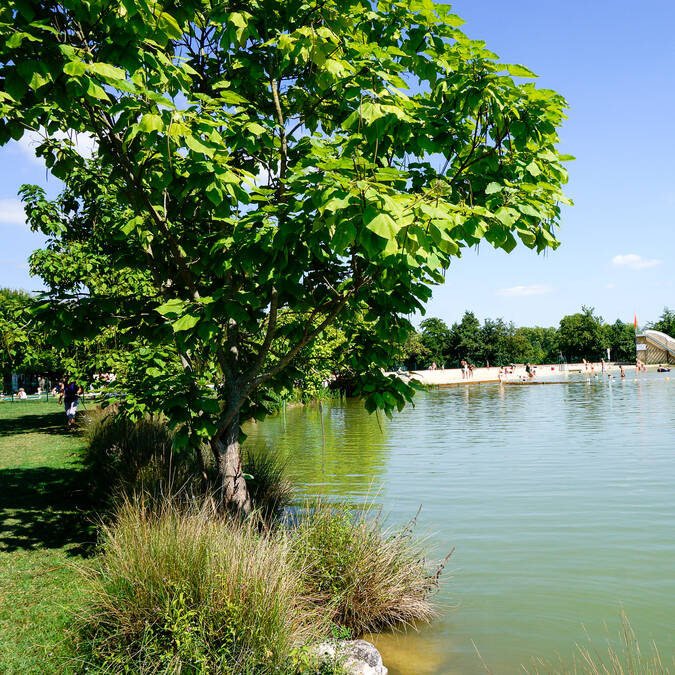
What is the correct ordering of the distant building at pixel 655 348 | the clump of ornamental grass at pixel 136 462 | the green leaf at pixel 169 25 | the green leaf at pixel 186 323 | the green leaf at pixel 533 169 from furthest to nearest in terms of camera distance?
the distant building at pixel 655 348
the clump of ornamental grass at pixel 136 462
the green leaf at pixel 186 323
the green leaf at pixel 169 25
the green leaf at pixel 533 169

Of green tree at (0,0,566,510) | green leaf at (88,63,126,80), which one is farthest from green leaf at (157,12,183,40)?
green leaf at (88,63,126,80)

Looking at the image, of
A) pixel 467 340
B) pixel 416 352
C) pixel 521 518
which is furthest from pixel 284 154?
pixel 467 340

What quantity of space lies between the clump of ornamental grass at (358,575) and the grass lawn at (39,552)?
2513mm

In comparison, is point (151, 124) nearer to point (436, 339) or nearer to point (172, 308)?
point (172, 308)

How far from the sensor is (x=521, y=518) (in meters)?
12.5

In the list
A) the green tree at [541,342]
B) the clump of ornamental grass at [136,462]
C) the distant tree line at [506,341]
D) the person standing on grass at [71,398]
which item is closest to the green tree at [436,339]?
the distant tree line at [506,341]

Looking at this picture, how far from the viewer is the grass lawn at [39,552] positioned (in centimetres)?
545

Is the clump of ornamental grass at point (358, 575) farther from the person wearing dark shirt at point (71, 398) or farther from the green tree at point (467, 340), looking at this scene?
the green tree at point (467, 340)

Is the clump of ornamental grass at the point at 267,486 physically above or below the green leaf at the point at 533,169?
below

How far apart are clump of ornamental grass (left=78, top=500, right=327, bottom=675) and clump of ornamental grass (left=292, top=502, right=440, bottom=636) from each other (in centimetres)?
95

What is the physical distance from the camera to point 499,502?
1398 cm

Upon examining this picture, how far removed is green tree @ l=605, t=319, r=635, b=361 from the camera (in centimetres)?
12181

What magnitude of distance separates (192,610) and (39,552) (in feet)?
13.9

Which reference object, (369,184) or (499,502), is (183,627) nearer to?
(369,184)
